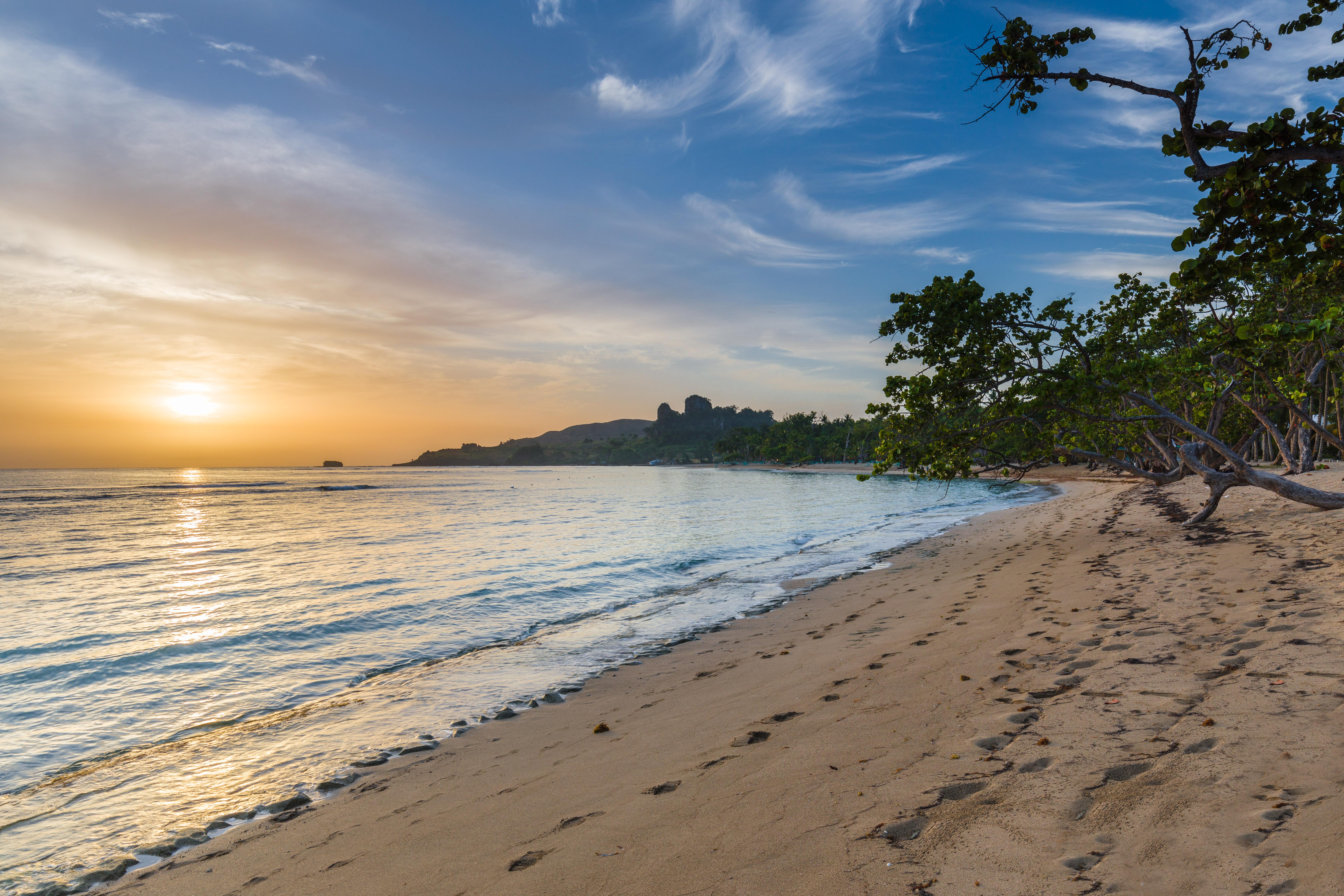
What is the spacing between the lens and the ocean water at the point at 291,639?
6.12 m

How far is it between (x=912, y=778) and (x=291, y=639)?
11937mm

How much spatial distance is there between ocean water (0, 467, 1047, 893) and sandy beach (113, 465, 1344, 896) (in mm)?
1009

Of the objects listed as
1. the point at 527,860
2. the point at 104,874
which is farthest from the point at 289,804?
the point at 527,860

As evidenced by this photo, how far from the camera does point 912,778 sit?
13.5ft

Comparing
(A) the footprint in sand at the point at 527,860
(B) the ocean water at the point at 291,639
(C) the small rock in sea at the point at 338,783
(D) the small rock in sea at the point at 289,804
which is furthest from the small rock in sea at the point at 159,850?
(A) the footprint in sand at the point at 527,860

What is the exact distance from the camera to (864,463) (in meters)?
149

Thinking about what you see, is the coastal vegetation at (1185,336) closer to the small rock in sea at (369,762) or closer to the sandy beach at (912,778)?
the sandy beach at (912,778)

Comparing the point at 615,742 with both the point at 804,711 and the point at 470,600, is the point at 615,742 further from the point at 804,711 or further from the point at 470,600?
the point at 470,600

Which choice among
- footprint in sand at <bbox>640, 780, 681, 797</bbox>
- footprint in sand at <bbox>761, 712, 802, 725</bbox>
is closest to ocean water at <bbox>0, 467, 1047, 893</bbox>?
footprint in sand at <bbox>640, 780, 681, 797</bbox>

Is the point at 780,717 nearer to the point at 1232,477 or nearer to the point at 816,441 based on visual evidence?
the point at 1232,477

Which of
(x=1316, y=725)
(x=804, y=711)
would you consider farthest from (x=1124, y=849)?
(x=804, y=711)

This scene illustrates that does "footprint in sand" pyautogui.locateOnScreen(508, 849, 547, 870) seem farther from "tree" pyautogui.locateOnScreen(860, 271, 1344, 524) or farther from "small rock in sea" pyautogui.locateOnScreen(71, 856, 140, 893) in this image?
"tree" pyautogui.locateOnScreen(860, 271, 1344, 524)

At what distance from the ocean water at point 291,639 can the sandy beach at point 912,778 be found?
3.31 ft

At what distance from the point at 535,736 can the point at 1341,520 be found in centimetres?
1605
